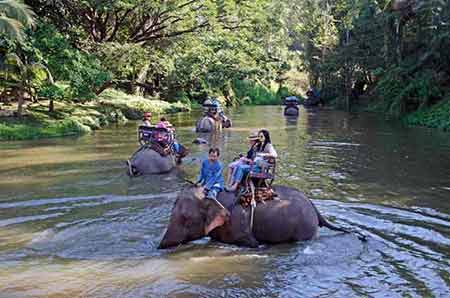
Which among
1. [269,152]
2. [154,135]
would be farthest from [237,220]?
[154,135]

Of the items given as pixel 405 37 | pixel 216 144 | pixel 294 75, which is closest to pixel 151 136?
pixel 216 144

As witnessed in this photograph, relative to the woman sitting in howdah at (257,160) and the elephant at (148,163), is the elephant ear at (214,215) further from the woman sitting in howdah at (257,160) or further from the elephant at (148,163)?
the elephant at (148,163)

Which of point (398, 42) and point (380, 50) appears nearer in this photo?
point (398, 42)

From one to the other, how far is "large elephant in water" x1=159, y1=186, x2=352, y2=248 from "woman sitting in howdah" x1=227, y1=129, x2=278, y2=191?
266 mm

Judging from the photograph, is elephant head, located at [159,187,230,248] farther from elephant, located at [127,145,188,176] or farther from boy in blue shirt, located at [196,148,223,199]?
elephant, located at [127,145,188,176]

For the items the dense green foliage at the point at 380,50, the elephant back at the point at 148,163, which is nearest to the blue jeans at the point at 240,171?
the elephant back at the point at 148,163

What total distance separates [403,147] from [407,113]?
13.0 m

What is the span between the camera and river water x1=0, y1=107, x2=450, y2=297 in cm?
773

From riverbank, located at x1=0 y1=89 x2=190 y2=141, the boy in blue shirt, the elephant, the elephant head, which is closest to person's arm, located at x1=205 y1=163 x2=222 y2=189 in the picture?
the boy in blue shirt

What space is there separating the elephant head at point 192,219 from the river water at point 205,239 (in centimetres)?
22

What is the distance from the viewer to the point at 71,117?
28.9 metres

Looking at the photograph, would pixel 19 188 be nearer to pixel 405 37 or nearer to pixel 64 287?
pixel 64 287

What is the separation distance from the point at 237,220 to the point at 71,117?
21.5 m

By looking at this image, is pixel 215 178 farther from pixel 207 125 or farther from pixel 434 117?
pixel 434 117
